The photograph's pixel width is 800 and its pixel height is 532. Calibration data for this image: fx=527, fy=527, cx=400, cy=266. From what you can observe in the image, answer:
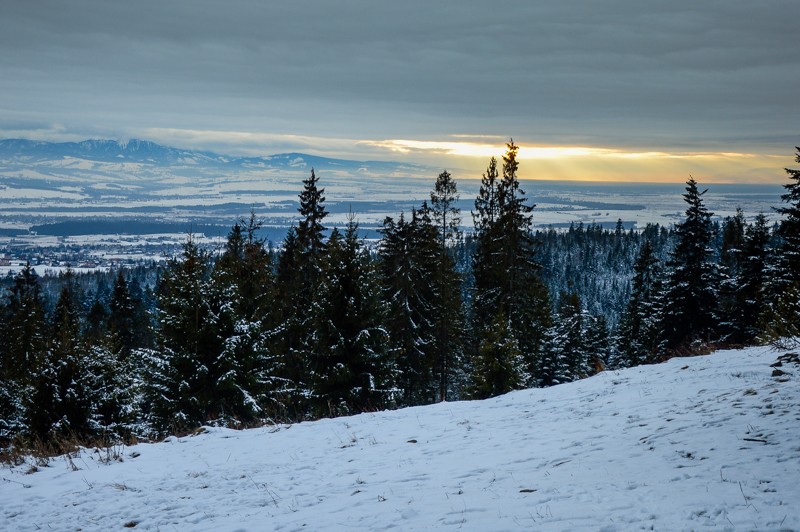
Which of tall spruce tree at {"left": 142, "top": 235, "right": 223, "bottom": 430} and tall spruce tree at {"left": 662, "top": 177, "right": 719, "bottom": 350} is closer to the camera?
tall spruce tree at {"left": 142, "top": 235, "right": 223, "bottom": 430}

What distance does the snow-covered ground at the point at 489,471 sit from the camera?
590 cm

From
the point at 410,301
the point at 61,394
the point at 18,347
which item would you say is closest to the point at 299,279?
the point at 410,301

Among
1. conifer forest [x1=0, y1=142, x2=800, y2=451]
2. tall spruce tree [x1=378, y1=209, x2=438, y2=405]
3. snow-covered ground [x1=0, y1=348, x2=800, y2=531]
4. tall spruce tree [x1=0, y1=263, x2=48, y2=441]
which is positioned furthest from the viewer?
tall spruce tree [x1=378, y1=209, x2=438, y2=405]

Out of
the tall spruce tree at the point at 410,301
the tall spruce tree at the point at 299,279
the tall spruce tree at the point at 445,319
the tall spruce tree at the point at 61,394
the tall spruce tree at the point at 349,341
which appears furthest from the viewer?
the tall spruce tree at the point at 445,319

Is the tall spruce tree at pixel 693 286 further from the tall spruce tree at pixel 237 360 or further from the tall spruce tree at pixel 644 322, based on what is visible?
the tall spruce tree at pixel 237 360

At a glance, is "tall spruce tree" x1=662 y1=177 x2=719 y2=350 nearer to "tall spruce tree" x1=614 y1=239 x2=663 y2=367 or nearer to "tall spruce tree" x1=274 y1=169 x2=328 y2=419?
"tall spruce tree" x1=614 y1=239 x2=663 y2=367

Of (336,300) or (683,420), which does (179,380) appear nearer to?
(336,300)

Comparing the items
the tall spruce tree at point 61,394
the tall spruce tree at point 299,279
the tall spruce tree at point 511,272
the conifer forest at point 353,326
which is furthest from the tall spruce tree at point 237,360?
the tall spruce tree at point 511,272

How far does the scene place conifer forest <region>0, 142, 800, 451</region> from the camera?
59.7 ft

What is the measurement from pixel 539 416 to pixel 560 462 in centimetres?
340

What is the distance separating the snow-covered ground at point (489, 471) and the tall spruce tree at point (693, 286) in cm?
2136

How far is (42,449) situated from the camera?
36.6 feet

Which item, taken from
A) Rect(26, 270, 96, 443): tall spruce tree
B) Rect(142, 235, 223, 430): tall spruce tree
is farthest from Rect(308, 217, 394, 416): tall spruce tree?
Rect(26, 270, 96, 443): tall spruce tree

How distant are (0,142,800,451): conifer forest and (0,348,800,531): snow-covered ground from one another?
3323 mm
